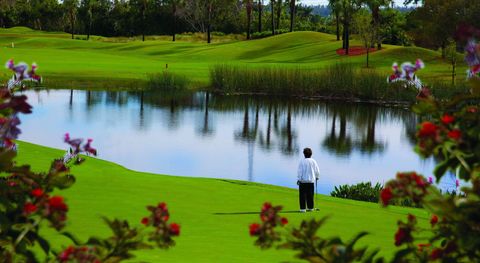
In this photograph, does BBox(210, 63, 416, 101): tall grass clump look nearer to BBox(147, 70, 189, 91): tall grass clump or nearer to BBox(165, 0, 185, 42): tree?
BBox(147, 70, 189, 91): tall grass clump

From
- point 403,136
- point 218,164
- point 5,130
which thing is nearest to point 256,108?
point 403,136

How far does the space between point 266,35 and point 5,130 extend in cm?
10100

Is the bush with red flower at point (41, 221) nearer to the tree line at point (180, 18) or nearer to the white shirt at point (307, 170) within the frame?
the white shirt at point (307, 170)

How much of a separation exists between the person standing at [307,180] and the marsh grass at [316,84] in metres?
37.1

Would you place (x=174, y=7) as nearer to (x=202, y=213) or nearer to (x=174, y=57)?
(x=174, y=57)

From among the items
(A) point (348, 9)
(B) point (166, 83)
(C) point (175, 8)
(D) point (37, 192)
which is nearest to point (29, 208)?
(D) point (37, 192)

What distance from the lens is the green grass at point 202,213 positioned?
1048cm

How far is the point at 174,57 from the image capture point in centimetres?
8438

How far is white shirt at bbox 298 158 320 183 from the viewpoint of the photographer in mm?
16047

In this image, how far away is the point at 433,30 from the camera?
8075 cm

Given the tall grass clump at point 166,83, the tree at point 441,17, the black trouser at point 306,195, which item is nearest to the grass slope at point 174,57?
the tall grass clump at point 166,83

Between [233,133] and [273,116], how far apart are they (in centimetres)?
727

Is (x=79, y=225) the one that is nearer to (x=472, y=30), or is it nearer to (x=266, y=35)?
(x=472, y=30)

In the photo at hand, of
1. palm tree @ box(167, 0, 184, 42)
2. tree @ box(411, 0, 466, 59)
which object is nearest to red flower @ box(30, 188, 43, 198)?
tree @ box(411, 0, 466, 59)
